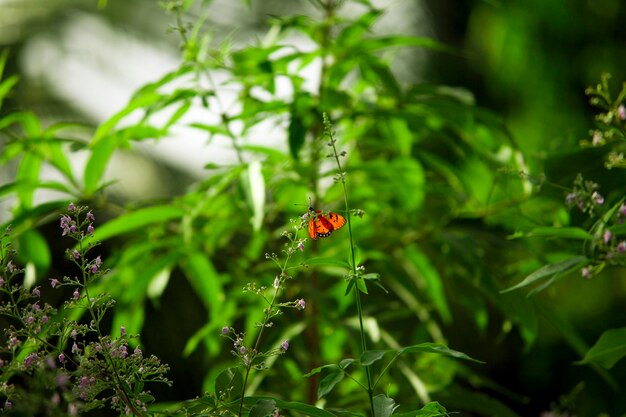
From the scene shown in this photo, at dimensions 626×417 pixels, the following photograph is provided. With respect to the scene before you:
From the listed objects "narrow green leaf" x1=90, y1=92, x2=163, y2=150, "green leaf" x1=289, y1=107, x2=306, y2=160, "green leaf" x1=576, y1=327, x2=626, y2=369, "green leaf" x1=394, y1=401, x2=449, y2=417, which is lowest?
"green leaf" x1=576, y1=327, x2=626, y2=369

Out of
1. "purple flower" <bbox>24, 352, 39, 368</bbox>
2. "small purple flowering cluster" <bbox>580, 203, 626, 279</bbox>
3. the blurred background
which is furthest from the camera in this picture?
the blurred background

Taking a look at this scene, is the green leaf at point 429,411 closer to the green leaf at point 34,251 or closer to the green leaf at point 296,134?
the green leaf at point 296,134

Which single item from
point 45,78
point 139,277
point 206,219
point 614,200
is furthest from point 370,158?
point 45,78

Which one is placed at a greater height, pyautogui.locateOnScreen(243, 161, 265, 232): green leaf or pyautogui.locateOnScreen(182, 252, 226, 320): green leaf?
pyautogui.locateOnScreen(243, 161, 265, 232): green leaf

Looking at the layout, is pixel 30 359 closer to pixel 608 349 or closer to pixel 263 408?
pixel 263 408

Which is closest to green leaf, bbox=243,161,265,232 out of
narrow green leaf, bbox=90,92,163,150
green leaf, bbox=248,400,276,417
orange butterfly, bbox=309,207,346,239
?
narrow green leaf, bbox=90,92,163,150

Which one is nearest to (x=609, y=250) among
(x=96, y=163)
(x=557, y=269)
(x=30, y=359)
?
(x=557, y=269)

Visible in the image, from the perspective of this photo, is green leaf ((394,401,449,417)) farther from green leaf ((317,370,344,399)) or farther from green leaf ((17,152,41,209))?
green leaf ((17,152,41,209))
